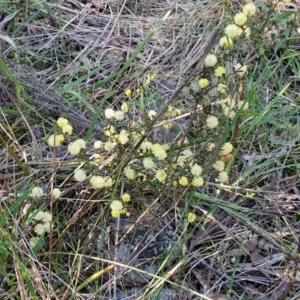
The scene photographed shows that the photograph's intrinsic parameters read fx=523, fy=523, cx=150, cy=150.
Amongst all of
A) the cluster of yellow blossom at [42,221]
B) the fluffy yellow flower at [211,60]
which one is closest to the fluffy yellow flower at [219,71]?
the fluffy yellow flower at [211,60]

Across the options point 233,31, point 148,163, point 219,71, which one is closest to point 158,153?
point 148,163

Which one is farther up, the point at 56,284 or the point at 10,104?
the point at 10,104

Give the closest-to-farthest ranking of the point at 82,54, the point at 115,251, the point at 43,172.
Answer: the point at 115,251
the point at 43,172
the point at 82,54

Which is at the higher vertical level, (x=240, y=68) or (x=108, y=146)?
(x=240, y=68)

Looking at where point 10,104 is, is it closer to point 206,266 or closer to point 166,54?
point 166,54

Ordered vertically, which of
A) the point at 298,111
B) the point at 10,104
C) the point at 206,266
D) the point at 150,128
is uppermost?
the point at 150,128

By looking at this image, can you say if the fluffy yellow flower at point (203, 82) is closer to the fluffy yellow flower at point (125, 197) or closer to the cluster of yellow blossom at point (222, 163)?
the cluster of yellow blossom at point (222, 163)

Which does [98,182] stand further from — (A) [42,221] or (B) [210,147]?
(B) [210,147]

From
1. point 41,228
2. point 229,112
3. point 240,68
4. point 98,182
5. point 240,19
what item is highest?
point 240,19

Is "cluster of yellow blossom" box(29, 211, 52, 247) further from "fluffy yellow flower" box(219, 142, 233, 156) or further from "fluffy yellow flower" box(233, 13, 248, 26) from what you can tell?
"fluffy yellow flower" box(233, 13, 248, 26)

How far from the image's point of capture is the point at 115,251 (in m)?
1.45

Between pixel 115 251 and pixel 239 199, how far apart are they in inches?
16.9

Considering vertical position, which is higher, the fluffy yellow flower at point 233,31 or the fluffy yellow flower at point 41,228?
the fluffy yellow flower at point 233,31

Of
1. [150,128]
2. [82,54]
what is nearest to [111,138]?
[150,128]
